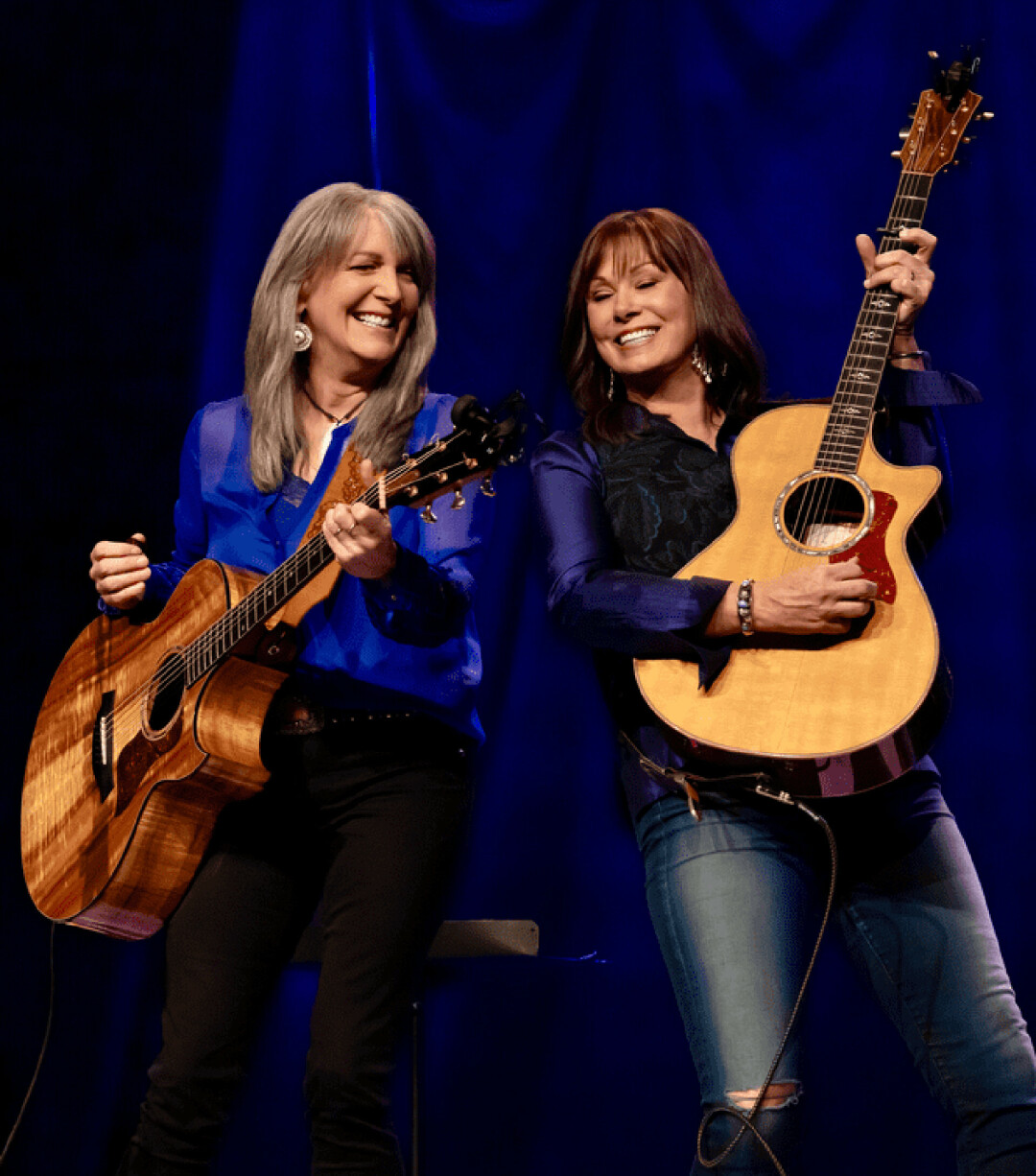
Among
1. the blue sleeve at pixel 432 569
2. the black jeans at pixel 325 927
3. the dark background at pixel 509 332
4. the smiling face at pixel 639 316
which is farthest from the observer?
the dark background at pixel 509 332

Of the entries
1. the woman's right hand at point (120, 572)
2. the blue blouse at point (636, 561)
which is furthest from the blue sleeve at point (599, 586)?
the woman's right hand at point (120, 572)

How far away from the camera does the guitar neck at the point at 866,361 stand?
188 centimetres

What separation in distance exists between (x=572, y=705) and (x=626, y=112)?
1424 mm

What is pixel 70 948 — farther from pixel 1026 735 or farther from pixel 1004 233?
pixel 1004 233

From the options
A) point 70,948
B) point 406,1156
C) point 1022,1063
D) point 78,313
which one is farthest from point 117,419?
point 1022,1063

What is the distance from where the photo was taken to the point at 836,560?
5.87 feet

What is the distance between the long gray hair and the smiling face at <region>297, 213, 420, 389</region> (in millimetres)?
16

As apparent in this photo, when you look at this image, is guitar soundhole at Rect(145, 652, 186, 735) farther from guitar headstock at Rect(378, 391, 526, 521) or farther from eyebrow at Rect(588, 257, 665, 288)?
eyebrow at Rect(588, 257, 665, 288)

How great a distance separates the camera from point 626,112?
2.84m

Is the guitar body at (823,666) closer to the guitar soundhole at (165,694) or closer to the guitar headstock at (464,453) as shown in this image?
the guitar headstock at (464,453)

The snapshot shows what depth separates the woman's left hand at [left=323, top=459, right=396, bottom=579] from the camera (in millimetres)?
1742

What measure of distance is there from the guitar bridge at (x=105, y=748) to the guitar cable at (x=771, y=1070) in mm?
1109

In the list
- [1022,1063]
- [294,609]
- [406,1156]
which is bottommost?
[406,1156]

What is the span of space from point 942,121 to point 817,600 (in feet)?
3.09
